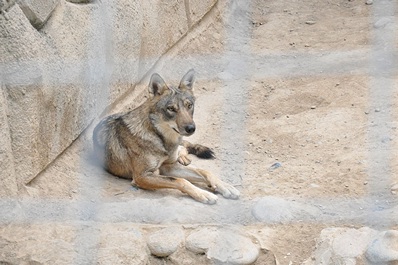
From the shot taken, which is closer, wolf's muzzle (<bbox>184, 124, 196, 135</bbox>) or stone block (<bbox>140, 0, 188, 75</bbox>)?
wolf's muzzle (<bbox>184, 124, 196, 135</bbox>)

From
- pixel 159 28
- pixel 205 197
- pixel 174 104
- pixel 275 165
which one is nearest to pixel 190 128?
pixel 174 104

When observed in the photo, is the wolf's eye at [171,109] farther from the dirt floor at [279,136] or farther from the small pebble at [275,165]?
the small pebble at [275,165]

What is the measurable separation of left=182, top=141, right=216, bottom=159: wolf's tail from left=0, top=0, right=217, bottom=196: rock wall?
1.23ft

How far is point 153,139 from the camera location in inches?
134

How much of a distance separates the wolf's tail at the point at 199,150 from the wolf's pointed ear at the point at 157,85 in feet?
0.90

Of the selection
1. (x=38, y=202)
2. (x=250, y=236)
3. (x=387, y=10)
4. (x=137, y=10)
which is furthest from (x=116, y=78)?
(x=387, y=10)

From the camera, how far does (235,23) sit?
477cm

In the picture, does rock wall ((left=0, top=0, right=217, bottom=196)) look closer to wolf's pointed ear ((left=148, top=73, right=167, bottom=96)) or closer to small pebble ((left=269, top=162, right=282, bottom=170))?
wolf's pointed ear ((left=148, top=73, right=167, bottom=96))

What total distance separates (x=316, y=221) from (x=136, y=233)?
57 cm

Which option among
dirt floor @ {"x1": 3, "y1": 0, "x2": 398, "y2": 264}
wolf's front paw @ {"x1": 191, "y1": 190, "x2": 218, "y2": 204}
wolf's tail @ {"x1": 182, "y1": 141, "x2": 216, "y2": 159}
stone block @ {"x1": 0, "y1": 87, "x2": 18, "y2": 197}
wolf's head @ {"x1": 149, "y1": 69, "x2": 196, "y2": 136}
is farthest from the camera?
wolf's tail @ {"x1": 182, "y1": 141, "x2": 216, "y2": 159}


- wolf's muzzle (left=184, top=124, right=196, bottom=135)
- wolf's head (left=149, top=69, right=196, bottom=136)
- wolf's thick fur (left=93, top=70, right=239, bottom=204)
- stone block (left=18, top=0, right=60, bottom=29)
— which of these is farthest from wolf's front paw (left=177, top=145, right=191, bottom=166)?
stone block (left=18, top=0, right=60, bottom=29)

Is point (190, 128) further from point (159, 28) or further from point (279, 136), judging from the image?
point (159, 28)

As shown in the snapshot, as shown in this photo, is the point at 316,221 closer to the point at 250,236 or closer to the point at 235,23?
the point at 250,236

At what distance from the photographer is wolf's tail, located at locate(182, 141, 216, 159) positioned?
351 cm
